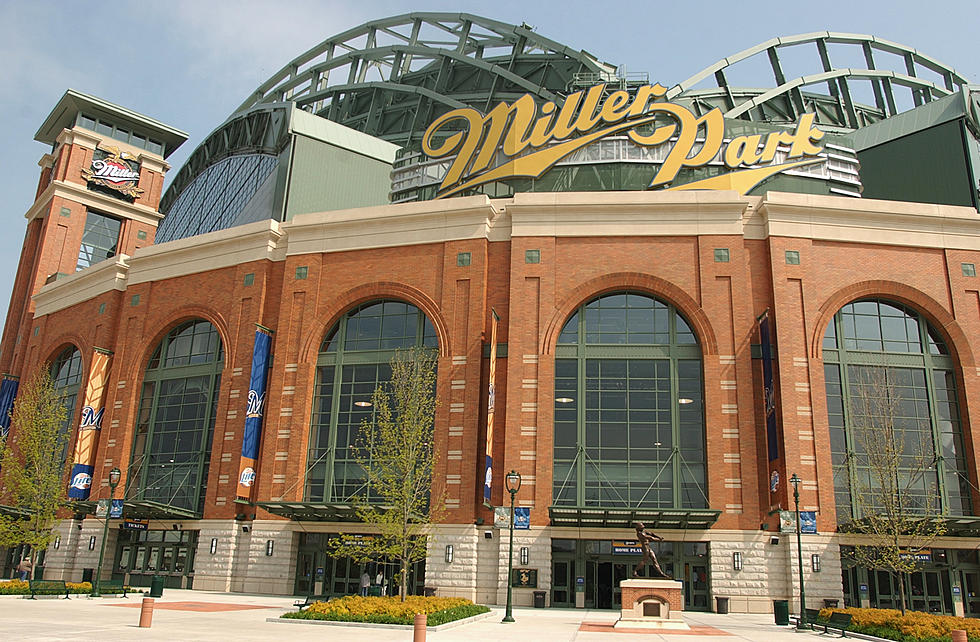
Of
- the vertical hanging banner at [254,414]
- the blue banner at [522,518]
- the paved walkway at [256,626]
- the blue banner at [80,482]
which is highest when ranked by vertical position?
the vertical hanging banner at [254,414]

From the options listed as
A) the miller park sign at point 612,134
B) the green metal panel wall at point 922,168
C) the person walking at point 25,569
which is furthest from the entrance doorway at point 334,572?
the green metal panel wall at point 922,168

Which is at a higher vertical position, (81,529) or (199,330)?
(199,330)

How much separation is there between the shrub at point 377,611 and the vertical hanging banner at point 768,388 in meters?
16.5

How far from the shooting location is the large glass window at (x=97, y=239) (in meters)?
72.5

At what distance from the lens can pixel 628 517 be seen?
36.4m

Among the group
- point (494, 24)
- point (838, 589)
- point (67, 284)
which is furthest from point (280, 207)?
point (838, 589)

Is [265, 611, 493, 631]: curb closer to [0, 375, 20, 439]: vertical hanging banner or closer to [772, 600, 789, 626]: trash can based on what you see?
[772, 600, 789, 626]: trash can

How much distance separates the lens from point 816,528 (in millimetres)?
36375

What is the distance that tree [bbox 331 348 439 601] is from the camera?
34344mm

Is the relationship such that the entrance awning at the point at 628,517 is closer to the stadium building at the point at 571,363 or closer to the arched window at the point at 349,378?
the stadium building at the point at 571,363

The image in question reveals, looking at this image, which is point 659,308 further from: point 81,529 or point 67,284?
point 67,284

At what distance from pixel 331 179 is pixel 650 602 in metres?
42.4

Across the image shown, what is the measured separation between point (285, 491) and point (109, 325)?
19179mm

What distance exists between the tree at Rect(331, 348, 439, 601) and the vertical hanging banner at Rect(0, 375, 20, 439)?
31.2 meters
